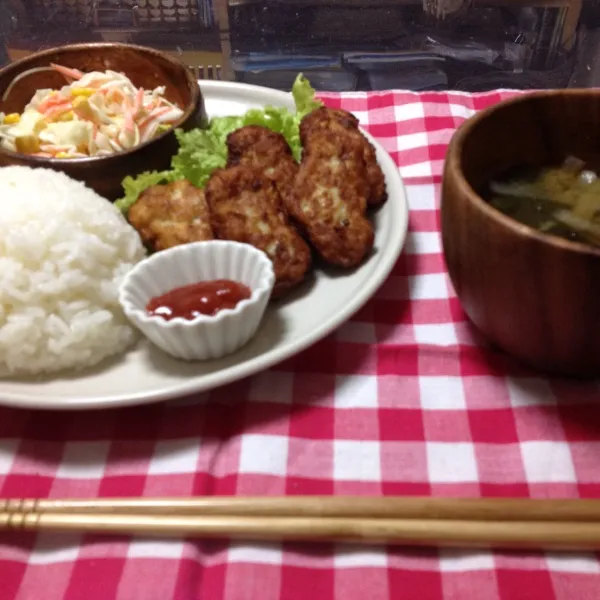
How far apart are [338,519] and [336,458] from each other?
183 mm

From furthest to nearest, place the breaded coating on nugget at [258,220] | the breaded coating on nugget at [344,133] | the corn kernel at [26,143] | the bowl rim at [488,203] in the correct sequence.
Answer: the corn kernel at [26,143], the breaded coating on nugget at [344,133], the breaded coating on nugget at [258,220], the bowl rim at [488,203]

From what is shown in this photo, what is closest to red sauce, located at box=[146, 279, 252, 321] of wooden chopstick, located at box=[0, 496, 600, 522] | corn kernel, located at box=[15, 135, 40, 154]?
wooden chopstick, located at box=[0, 496, 600, 522]

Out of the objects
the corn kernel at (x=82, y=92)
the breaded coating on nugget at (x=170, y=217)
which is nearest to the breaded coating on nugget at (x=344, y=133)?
the breaded coating on nugget at (x=170, y=217)

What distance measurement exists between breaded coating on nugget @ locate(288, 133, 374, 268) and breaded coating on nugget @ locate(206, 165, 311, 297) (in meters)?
0.05

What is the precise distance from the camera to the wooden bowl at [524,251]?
110 centimetres

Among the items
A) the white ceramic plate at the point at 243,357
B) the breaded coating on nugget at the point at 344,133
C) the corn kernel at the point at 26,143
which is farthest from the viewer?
the corn kernel at the point at 26,143

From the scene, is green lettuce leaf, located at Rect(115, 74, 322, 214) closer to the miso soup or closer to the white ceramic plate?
the white ceramic plate

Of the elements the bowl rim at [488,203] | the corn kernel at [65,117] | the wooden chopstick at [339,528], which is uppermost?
the bowl rim at [488,203]

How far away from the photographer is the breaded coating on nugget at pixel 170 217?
5.25 ft

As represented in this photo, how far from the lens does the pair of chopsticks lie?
3.59 ft

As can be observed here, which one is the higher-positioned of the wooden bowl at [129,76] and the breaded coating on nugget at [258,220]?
the wooden bowl at [129,76]

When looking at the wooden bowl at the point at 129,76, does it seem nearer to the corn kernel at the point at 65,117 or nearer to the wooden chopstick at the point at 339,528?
the corn kernel at the point at 65,117

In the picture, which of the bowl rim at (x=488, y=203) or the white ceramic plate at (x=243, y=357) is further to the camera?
the white ceramic plate at (x=243, y=357)

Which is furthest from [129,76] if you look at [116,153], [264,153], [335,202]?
[335,202]
